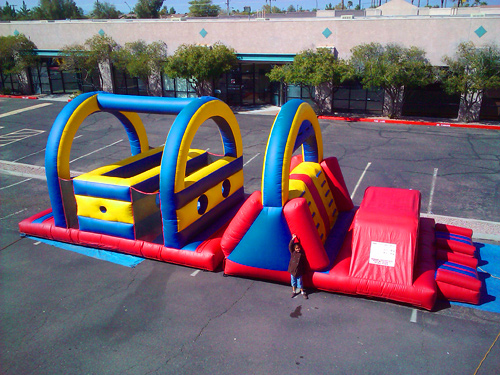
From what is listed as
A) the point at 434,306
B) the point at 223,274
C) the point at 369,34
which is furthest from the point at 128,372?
the point at 369,34

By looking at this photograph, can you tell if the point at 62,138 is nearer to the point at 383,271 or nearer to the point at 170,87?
the point at 383,271

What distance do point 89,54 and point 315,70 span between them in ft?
47.3

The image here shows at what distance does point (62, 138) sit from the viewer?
30.6 ft

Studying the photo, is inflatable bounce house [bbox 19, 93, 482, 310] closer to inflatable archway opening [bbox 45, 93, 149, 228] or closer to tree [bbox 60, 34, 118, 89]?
inflatable archway opening [bbox 45, 93, 149, 228]

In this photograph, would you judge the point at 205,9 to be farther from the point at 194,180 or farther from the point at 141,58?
the point at 194,180

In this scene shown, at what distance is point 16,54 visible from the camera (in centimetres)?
2873

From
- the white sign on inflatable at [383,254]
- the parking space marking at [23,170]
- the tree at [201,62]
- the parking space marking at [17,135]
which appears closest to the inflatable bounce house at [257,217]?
the white sign on inflatable at [383,254]

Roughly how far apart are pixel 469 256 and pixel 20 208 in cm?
1146

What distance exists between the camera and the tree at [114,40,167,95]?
984 inches

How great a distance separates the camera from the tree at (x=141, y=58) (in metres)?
25.0

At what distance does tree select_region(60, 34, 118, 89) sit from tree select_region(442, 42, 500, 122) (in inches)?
762

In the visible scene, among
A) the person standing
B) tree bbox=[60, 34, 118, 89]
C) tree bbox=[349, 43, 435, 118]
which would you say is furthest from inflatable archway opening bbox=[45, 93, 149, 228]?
tree bbox=[60, 34, 118, 89]

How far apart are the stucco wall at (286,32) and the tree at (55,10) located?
134ft

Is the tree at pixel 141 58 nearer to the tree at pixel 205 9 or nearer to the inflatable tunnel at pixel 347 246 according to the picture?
the inflatable tunnel at pixel 347 246
